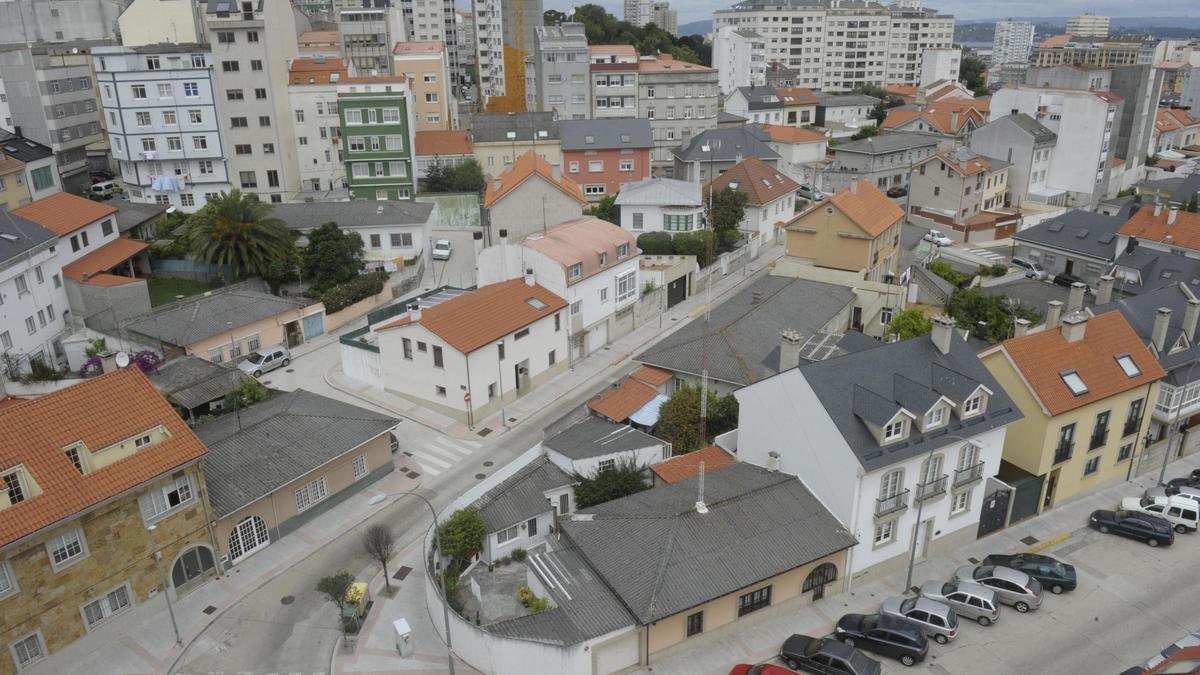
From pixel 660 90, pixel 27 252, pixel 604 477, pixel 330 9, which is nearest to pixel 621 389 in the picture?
pixel 604 477

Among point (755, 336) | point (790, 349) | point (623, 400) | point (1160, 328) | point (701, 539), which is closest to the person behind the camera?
point (701, 539)

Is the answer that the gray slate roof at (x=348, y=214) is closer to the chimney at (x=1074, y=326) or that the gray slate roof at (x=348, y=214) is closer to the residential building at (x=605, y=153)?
the residential building at (x=605, y=153)

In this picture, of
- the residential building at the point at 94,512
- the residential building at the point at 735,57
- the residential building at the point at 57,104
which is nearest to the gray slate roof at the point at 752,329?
the residential building at the point at 94,512

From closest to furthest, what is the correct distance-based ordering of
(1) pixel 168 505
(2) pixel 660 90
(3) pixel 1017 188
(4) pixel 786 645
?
(4) pixel 786 645, (1) pixel 168 505, (3) pixel 1017 188, (2) pixel 660 90

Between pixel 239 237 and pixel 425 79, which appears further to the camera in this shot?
pixel 425 79

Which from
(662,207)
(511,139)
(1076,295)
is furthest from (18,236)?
(1076,295)

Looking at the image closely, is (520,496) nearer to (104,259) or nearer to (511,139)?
(104,259)

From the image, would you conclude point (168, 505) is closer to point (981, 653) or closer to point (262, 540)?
point (262, 540)
